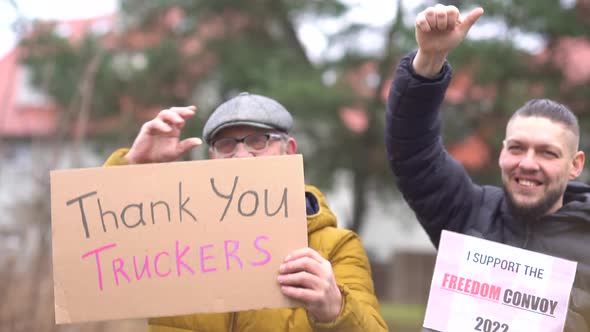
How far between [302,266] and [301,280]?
1.5 inches

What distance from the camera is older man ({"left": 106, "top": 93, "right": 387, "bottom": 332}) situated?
6.86 feet

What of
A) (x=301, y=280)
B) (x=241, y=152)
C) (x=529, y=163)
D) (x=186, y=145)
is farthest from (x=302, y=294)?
(x=529, y=163)

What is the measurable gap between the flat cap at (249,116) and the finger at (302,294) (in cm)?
60

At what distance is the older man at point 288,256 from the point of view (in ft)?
6.86

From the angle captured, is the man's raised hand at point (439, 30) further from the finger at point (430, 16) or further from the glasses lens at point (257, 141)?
the glasses lens at point (257, 141)

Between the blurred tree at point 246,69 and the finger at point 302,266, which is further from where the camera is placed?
the blurred tree at point 246,69

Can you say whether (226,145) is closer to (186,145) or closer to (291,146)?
(186,145)

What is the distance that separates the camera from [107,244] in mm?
2264

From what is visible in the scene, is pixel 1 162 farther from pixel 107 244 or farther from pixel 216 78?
pixel 216 78

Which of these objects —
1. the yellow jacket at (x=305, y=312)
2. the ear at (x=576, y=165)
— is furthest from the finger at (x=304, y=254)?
Answer: the ear at (x=576, y=165)

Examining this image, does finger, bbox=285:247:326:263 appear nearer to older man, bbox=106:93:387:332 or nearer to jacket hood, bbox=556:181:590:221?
older man, bbox=106:93:387:332

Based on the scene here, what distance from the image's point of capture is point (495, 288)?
7.86 ft

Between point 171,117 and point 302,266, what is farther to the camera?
point 171,117

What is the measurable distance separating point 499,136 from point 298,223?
989cm
